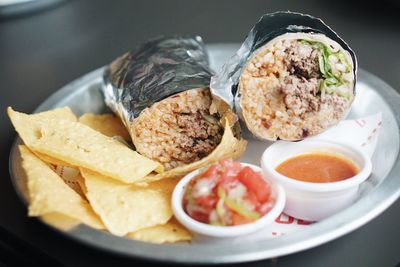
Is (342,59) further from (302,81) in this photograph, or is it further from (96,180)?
(96,180)

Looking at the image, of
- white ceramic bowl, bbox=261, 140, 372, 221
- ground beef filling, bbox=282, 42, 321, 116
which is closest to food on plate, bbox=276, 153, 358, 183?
white ceramic bowl, bbox=261, 140, 372, 221

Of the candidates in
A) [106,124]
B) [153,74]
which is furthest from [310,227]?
[106,124]

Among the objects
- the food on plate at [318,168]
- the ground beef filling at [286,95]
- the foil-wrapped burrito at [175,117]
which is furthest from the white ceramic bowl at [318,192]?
the foil-wrapped burrito at [175,117]

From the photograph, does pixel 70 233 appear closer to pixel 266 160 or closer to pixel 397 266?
pixel 266 160

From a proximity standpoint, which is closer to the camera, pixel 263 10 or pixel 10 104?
pixel 10 104

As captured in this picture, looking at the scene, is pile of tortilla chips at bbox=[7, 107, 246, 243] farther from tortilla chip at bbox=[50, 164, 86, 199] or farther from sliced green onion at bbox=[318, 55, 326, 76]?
sliced green onion at bbox=[318, 55, 326, 76]

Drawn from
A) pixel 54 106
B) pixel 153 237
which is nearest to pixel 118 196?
pixel 153 237
